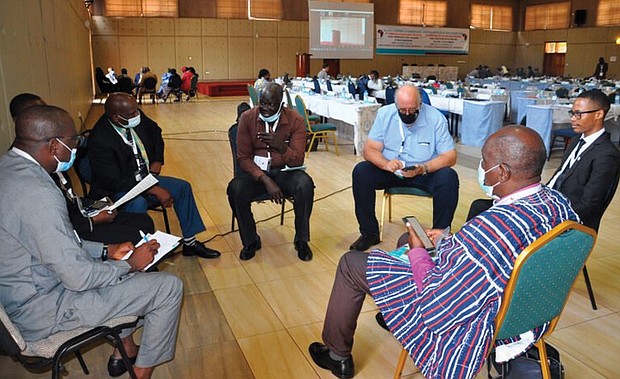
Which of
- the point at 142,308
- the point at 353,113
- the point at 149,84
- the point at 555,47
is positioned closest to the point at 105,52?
the point at 149,84

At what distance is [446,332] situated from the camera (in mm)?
1600

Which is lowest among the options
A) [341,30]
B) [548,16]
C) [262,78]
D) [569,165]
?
[569,165]

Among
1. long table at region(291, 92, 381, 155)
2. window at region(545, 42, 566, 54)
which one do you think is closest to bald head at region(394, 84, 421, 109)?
long table at region(291, 92, 381, 155)

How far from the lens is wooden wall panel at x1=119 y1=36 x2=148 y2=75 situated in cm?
1798

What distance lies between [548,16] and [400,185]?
23021 millimetres

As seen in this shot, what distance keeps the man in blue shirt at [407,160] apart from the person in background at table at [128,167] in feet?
3.74

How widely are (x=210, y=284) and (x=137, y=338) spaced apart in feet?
2.15

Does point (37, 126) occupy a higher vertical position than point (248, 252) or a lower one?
higher

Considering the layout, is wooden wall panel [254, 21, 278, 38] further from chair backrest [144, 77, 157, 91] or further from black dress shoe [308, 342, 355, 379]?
black dress shoe [308, 342, 355, 379]

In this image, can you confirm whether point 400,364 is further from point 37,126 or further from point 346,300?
point 37,126

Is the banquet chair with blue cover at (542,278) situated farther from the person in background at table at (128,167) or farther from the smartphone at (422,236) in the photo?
the person in background at table at (128,167)

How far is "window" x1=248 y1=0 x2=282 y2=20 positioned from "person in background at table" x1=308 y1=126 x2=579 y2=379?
61.6 feet

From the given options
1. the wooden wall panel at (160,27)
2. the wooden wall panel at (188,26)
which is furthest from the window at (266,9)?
the wooden wall panel at (160,27)

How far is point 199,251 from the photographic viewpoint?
139 inches
